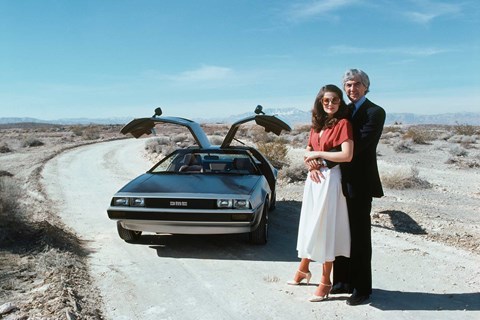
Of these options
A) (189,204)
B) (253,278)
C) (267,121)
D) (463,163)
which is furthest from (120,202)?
(463,163)

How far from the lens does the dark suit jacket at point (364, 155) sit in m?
4.08

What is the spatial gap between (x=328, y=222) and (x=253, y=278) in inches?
50.5

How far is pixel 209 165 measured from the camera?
7.33 meters

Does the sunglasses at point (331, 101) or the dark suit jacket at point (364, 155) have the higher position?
the sunglasses at point (331, 101)

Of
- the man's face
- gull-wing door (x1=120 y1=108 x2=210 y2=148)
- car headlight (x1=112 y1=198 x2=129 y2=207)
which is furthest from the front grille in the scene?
→ the man's face

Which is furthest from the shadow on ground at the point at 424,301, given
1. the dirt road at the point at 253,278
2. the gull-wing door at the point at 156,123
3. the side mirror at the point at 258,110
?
the gull-wing door at the point at 156,123

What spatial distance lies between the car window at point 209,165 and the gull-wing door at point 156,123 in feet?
0.93

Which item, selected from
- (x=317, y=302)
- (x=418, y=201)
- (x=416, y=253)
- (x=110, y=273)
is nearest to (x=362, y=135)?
(x=317, y=302)

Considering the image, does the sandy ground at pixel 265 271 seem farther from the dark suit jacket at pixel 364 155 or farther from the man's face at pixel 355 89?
the man's face at pixel 355 89

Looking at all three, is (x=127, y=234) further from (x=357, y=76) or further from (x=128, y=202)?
(x=357, y=76)

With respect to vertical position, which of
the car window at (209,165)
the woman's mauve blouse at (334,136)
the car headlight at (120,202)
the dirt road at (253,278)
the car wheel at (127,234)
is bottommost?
the dirt road at (253,278)

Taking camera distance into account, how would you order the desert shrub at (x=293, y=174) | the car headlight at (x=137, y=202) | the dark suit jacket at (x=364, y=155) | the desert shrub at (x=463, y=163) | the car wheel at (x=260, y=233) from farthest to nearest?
the desert shrub at (x=463, y=163) < the desert shrub at (x=293, y=174) < the car wheel at (x=260, y=233) < the car headlight at (x=137, y=202) < the dark suit jacket at (x=364, y=155)

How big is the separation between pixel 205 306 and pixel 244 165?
3.26 m

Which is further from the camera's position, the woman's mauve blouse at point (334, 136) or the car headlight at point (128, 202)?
the car headlight at point (128, 202)
